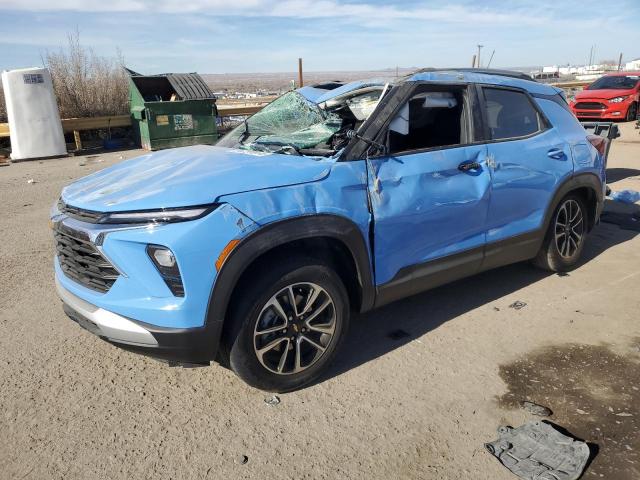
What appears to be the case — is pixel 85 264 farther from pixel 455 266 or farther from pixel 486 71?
pixel 486 71

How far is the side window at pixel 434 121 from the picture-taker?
11.6 feet

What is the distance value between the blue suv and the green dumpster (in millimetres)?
9745

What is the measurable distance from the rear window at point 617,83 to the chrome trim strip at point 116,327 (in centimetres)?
2088

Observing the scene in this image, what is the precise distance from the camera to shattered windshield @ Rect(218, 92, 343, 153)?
11.6ft

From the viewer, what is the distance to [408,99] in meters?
3.41

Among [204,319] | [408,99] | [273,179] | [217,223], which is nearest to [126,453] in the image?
[204,319]

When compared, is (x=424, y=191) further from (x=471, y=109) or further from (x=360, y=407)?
(x=360, y=407)

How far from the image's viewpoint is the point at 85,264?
9.39 feet

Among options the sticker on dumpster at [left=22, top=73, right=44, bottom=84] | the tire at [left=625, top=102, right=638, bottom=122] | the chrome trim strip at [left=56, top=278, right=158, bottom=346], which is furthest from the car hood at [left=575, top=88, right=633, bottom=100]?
the chrome trim strip at [left=56, top=278, right=158, bottom=346]

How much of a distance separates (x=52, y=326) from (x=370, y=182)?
8.74ft

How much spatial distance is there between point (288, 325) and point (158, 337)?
2.40ft

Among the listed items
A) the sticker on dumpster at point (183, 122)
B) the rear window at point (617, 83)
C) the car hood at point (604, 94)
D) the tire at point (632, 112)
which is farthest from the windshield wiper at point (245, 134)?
the rear window at point (617, 83)

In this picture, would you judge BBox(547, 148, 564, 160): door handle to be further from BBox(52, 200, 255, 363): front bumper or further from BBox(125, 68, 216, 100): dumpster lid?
BBox(125, 68, 216, 100): dumpster lid

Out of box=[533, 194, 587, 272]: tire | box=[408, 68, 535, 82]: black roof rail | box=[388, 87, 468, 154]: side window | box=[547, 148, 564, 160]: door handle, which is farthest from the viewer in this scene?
box=[533, 194, 587, 272]: tire
